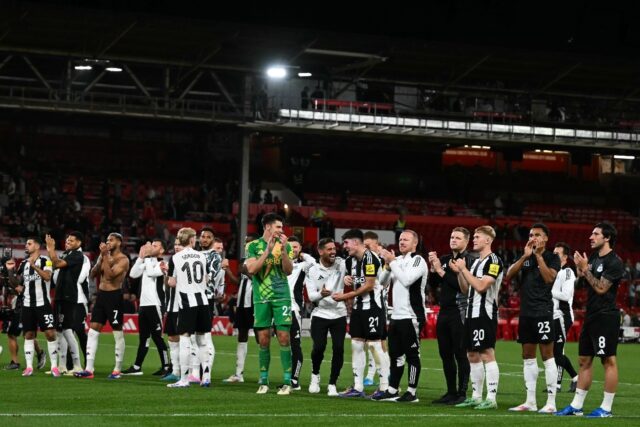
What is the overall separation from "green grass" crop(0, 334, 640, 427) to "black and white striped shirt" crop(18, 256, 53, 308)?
114 centimetres

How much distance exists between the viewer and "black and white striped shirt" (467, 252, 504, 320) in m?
14.0

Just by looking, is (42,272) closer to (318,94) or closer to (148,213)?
(318,94)

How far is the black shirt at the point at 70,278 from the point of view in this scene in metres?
18.5

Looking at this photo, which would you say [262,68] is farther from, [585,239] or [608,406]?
[608,406]

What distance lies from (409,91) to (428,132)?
3.42 meters

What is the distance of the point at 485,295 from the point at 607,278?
1462 millimetres

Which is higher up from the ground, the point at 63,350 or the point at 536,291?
the point at 536,291

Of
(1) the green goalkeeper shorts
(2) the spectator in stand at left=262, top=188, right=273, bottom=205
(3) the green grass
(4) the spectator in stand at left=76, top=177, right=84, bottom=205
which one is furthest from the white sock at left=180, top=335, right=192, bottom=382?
(2) the spectator in stand at left=262, top=188, right=273, bottom=205

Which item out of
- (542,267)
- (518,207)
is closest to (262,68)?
(518,207)

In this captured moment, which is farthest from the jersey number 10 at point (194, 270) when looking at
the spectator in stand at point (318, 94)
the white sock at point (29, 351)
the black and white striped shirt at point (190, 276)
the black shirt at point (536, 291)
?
the spectator in stand at point (318, 94)

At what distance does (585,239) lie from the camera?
50375mm

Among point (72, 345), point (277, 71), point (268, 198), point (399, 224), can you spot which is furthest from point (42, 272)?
point (399, 224)

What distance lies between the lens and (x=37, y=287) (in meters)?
18.7

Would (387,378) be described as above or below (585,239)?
below
